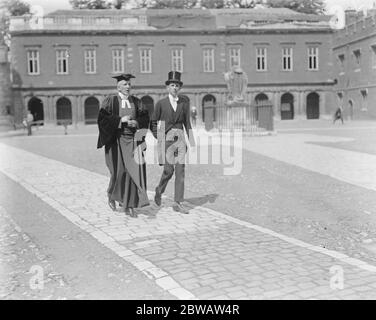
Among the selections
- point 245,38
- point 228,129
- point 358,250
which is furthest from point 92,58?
point 358,250

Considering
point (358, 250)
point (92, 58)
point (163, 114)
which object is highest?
point (92, 58)

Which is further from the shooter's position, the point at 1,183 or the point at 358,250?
the point at 1,183

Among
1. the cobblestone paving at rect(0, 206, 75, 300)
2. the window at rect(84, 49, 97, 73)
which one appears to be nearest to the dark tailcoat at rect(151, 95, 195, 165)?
the cobblestone paving at rect(0, 206, 75, 300)

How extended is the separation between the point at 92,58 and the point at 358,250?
40.1 metres

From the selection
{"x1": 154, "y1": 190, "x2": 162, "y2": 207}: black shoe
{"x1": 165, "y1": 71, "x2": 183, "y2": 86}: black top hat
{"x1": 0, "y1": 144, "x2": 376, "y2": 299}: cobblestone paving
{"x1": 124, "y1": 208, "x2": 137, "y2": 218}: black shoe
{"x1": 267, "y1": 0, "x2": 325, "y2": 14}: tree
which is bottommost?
{"x1": 0, "y1": 144, "x2": 376, "y2": 299}: cobblestone paving

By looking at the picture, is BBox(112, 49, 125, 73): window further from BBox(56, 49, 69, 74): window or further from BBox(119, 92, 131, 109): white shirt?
BBox(119, 92, 131, 109): white shirt

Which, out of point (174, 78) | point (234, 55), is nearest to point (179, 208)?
point (174, 78)

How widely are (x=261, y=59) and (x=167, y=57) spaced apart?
829 centimetres

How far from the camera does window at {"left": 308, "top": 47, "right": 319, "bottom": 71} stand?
148ft

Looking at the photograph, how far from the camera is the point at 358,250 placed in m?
5.40

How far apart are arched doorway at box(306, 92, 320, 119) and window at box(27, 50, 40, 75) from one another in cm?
2388

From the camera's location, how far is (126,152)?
276 inches

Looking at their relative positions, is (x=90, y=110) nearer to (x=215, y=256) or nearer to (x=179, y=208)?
(x=179, y=208)
